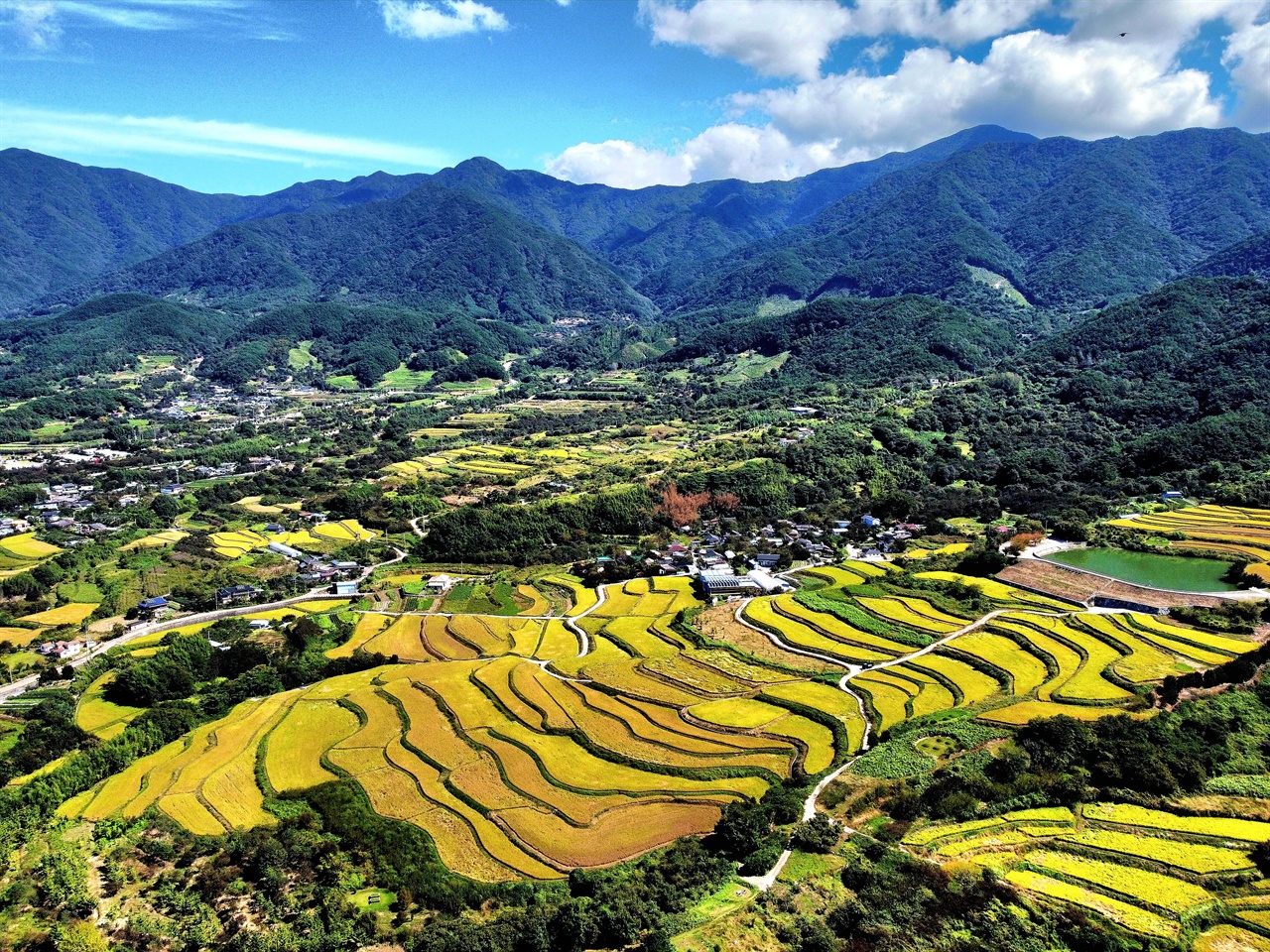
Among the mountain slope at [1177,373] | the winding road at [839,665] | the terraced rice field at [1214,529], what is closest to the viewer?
the winding road at [839,665]

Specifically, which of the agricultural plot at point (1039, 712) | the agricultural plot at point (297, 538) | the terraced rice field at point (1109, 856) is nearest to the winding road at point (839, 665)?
the terraced rice field at point (1109, 856)

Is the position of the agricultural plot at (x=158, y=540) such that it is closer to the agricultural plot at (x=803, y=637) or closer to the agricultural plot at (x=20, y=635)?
the agricultural plot at (x=20, y=635)

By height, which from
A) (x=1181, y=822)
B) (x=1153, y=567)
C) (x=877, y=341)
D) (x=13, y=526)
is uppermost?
(x=877, y=341)

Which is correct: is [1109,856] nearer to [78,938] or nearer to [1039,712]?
[1039,712]

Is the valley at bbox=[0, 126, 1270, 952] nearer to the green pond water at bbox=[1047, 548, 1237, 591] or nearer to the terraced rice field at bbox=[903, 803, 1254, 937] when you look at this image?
the terraced rice field at bbox=[903, 803, 1254, 937]

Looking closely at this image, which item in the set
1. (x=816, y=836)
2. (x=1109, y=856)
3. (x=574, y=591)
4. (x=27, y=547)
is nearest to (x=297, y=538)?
(x=27, y=547)

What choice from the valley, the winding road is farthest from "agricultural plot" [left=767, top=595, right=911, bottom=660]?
the winding road
